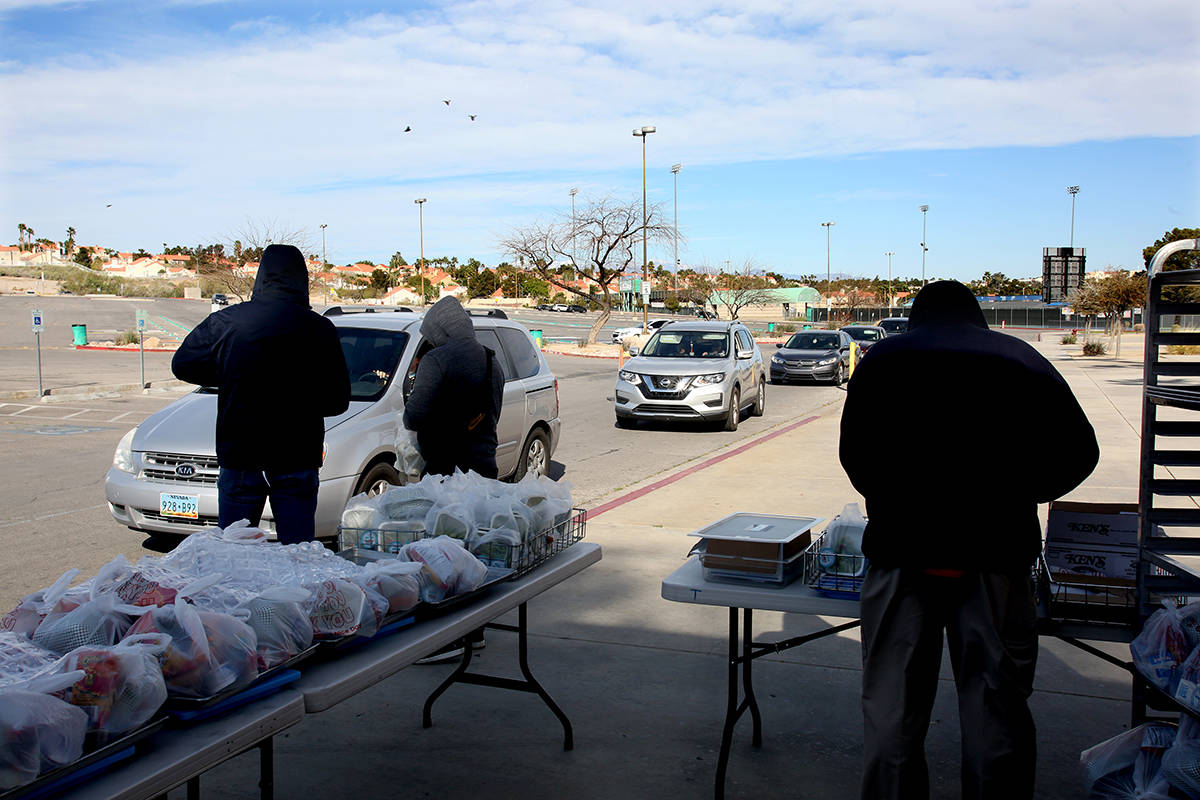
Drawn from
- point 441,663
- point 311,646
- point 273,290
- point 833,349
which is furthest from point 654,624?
point 833,349

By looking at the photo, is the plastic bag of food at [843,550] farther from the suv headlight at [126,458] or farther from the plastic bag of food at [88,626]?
the suv headlight at [126,458]

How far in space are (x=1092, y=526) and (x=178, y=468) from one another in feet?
19.7

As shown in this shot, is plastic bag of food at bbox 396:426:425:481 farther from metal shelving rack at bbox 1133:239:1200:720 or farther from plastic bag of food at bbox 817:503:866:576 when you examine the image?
metal shelving rack at bbox 1133:239:1200:720

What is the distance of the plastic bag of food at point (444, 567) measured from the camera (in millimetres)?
3264

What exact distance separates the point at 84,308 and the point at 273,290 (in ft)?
224

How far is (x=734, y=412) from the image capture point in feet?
52.5

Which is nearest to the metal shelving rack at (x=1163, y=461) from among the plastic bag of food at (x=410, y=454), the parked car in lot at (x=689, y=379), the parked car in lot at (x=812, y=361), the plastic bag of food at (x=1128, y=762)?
the plastic bag of food at (x=1128, y=762)

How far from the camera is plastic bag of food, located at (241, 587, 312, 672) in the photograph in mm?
2588

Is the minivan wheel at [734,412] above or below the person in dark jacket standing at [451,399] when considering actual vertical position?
below

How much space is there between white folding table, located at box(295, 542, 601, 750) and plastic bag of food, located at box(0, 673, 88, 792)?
2.15ft

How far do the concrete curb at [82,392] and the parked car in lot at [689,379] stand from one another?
938cm

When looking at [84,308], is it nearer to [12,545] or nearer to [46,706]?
[12,545]

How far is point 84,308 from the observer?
64.1m

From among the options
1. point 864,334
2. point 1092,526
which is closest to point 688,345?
point 1092,526
